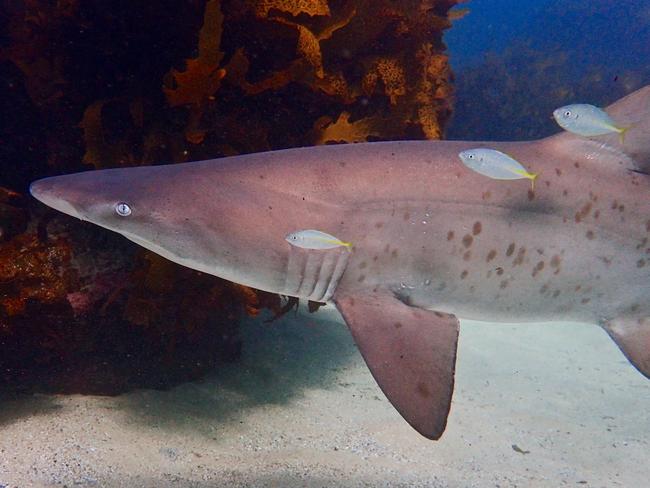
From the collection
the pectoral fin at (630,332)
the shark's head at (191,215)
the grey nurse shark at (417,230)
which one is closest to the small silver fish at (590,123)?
the grey nurse shark at (417,230)

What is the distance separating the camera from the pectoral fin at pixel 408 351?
2475 mm

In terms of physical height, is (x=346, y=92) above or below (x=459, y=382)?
above

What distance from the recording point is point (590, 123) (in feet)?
10.2

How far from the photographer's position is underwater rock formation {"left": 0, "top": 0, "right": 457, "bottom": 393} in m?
4.07

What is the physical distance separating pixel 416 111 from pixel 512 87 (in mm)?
16359

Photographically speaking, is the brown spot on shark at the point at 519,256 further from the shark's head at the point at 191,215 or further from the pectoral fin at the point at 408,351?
the shark's head at the point at 191,215

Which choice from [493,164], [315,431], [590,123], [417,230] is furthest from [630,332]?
[315,431]

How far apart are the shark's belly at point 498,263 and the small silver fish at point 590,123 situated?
1.86 ft

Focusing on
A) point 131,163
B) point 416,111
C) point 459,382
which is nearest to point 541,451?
point 459,382

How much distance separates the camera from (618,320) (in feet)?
11.2

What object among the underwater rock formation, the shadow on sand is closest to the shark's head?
the underwater rock formation

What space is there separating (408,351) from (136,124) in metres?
3.16

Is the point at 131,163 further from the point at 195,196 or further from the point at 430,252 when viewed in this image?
the point at 430,252

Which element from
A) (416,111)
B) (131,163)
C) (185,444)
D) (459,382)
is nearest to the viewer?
(185,444)
